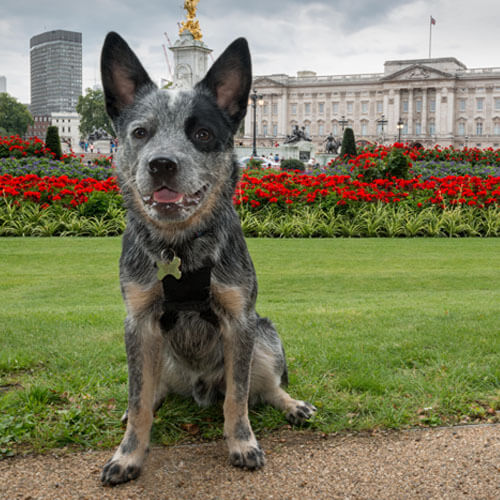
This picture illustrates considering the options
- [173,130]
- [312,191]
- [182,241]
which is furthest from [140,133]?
[312,191]

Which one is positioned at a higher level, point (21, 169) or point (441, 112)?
point (441, 112)

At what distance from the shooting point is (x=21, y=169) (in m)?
16.8

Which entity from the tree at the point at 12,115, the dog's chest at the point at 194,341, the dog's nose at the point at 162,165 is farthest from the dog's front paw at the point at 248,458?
the tree at the point at 12,115

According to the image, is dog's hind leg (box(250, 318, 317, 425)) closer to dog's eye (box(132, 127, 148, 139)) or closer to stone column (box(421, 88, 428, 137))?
A: dog's eye (box(132, 127, 148, 139))

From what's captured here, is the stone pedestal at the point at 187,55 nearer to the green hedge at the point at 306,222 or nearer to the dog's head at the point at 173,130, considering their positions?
the green hedge at the point at 306,222

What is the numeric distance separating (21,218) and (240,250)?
9.65 m

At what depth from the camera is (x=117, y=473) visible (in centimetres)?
256

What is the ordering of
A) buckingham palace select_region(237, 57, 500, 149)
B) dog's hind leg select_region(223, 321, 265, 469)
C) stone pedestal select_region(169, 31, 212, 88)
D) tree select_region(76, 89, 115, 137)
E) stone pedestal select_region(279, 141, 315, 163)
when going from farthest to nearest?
buckingham palace select_region(237, 57, 500, 149) < tree select_region(76, 89, 115, 137) < stone pedestal select_region(279, 141, 315, 163) < stone pedestal select_region(169, 31, 212, 88) < dog's hind leg select_region(223, 321, 265, 469)

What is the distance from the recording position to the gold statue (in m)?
41.3

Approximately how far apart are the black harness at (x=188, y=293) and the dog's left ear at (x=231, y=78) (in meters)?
0.75

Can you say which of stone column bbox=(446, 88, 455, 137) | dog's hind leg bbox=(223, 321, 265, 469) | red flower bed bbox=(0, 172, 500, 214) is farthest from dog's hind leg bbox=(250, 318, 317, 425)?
stone column bbox=(446, 88, 455, 137)

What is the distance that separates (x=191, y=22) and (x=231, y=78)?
4188 cm

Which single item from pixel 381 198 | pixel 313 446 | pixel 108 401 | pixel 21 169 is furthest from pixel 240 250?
pixel 21 169

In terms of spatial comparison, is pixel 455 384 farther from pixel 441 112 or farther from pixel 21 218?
pixel 441 112
